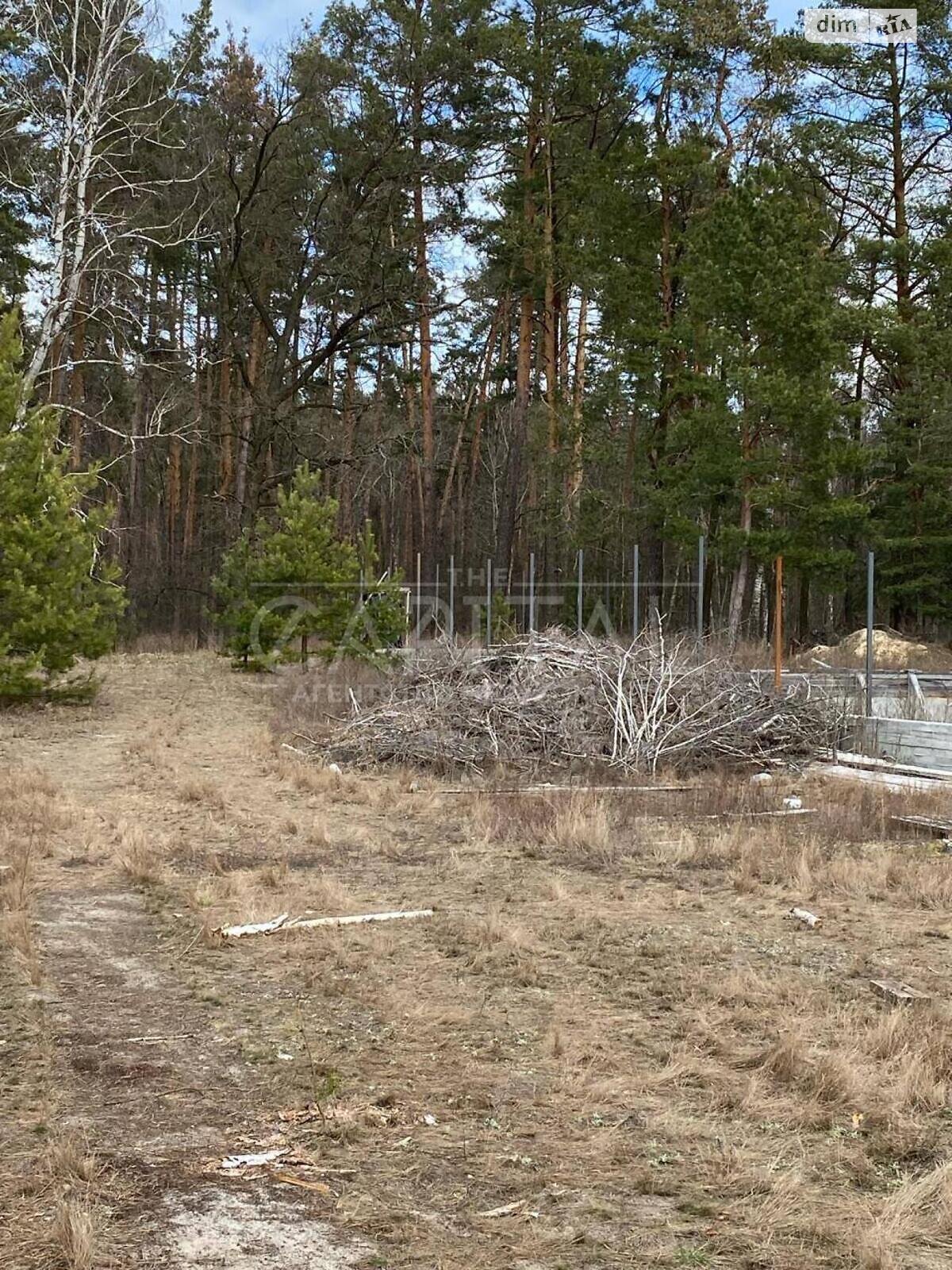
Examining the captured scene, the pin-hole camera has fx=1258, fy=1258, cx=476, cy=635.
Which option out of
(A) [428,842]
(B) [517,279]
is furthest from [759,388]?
(A) [428,842]

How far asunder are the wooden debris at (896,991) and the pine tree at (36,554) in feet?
39.7

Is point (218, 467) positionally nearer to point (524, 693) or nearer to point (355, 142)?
point (355, 142)

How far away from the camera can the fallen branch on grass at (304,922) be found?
6184mm

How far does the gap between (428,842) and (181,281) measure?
2603 cm

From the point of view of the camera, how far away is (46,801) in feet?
31.9

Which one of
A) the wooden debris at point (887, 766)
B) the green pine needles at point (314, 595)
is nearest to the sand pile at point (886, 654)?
the green pine needles at point (314, 595)

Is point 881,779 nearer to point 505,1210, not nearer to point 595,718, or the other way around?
point 595,718

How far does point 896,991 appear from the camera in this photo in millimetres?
5250

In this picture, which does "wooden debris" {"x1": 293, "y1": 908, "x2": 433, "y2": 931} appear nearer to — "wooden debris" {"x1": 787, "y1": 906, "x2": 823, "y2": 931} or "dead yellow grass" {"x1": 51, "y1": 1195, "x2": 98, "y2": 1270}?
"wooden debris" {"x1": 787, "y1": 906, "x2": 823, "y2": 931}

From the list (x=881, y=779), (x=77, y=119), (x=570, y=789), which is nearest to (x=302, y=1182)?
(x=570, y=789)

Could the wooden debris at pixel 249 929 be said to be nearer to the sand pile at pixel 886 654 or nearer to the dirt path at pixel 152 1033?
the dirt path at pixel 152 1033

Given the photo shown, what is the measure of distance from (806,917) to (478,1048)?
2580 mm

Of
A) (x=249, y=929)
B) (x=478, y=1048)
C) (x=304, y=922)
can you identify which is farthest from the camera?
(x=304, y=922)

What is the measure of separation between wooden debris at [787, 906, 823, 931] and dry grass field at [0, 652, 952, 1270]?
73 millimetres
